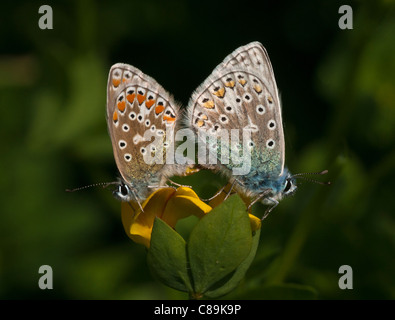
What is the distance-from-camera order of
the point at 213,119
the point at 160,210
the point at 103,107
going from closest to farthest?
the point at 160,210
the point at 213,119
the point at 103,107

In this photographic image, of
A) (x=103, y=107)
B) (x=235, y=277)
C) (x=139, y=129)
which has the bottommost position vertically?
(x=235, y=277)

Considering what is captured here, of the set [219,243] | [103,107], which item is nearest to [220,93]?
[219,243]

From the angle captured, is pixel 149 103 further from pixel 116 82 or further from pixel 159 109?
pixel 116 82

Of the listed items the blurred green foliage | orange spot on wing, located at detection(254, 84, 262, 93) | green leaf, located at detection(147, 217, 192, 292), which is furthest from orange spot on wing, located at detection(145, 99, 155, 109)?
the blurred green foliage

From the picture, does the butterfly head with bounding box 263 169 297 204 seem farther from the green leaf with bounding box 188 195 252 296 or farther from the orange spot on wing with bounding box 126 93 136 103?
the orange spot on wing with bounding box 126 93 136 103

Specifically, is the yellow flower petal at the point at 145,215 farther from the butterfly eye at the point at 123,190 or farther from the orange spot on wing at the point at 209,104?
the orange spot on wing at the point at 209,104
